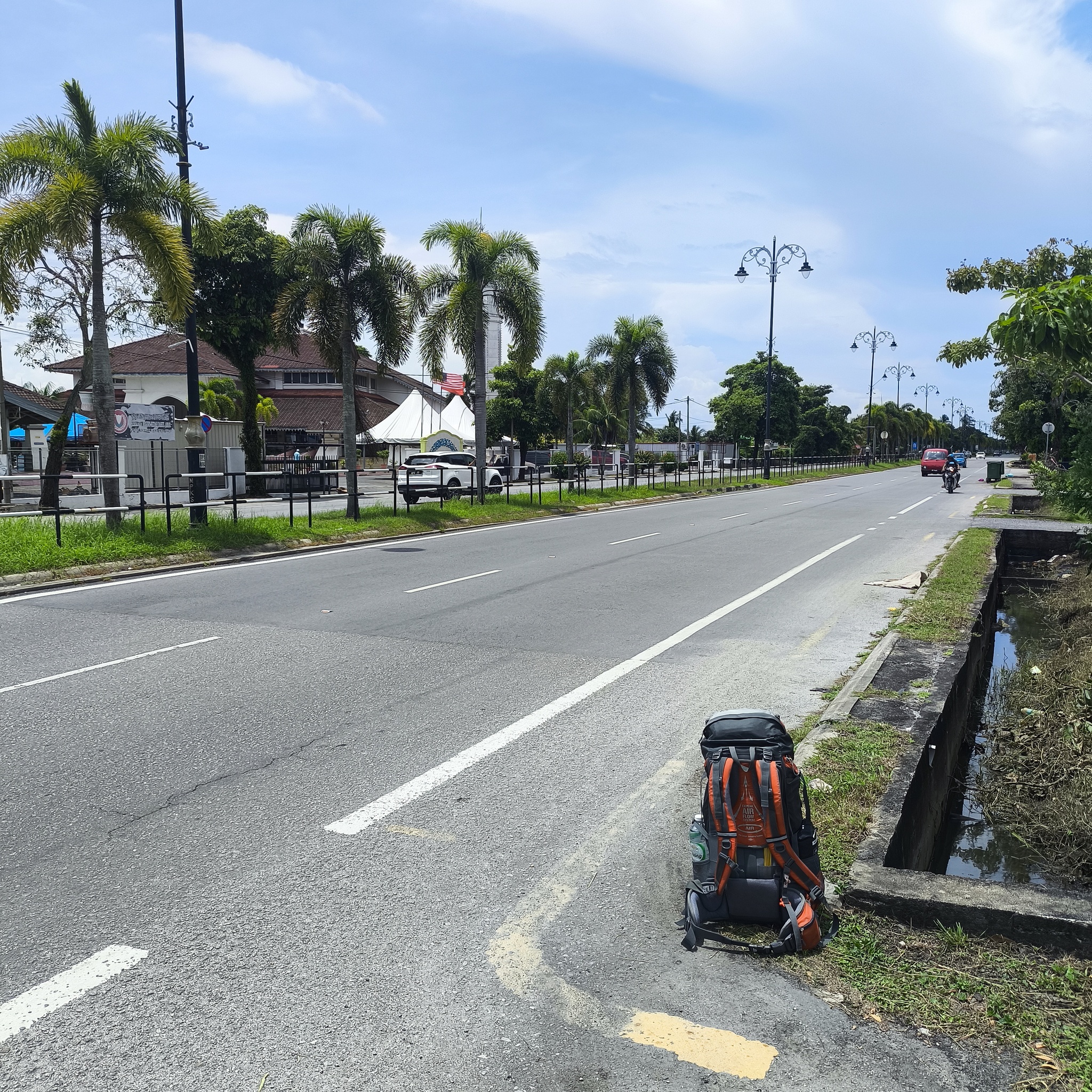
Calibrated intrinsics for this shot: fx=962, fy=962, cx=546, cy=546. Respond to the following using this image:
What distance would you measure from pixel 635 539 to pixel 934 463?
51.0m

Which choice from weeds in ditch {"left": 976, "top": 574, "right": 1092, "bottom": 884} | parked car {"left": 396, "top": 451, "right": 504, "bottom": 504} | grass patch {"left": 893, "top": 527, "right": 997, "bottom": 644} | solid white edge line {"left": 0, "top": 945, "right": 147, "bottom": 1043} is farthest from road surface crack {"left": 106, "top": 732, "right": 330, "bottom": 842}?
→ parked car {"left": 396, "top": 451, "right": 504, "bottom": 504}

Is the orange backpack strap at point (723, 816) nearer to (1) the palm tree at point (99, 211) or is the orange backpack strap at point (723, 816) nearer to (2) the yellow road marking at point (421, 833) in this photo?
(2) the yellow road marking at point (421, 833)

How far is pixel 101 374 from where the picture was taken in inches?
687

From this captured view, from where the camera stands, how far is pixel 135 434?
23828 mm

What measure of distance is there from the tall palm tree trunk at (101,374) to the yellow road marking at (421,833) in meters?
13.8

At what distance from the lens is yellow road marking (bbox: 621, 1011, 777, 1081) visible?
10.2 ft

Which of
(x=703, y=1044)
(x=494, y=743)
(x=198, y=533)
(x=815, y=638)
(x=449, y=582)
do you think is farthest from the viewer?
(x=198, y=533)

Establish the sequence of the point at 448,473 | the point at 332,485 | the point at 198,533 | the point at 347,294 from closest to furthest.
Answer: the point at 198,533 < the point at 347,294 < the point at 448,473 < the point at 332,485

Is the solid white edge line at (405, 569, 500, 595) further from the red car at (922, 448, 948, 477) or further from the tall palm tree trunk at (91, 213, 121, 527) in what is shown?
the red car at (922, 448, 948, 477)

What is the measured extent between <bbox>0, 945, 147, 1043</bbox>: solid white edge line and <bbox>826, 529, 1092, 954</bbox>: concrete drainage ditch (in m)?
2.93

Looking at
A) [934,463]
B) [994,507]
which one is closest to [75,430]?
[994,507]

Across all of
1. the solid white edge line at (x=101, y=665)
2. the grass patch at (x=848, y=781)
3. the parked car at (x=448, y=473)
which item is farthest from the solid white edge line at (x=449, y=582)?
the parked car at (x=448, y=473)

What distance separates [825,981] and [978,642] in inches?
310

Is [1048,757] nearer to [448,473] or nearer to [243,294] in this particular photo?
[448,473]
